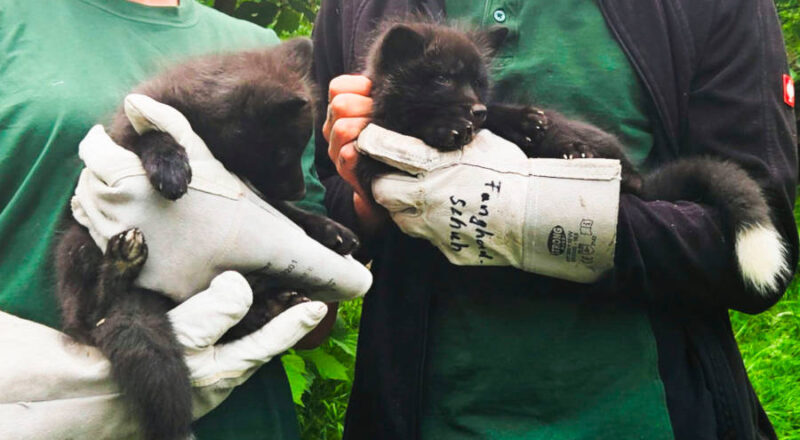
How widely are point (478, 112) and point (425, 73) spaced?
32 centimetres

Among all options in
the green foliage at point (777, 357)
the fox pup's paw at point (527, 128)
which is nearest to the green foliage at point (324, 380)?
the fox pup's paw at point (527, 128)

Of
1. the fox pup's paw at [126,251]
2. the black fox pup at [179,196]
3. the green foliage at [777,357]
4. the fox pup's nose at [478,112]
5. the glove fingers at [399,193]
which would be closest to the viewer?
the black fox pup at [179,196]

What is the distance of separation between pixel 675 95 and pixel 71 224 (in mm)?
2025

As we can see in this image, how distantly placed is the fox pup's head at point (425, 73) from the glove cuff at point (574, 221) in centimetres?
47

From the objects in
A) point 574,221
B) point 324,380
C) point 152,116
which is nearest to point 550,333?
point 574,221

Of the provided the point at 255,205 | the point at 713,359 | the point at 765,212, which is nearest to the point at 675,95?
the point at 765,212

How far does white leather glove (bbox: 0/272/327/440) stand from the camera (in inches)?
86.0

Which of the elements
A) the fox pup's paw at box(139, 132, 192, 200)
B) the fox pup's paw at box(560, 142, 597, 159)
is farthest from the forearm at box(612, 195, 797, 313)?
the fox pup's paw at box(139, 132, 192, 200)

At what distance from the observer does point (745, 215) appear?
2475 mm

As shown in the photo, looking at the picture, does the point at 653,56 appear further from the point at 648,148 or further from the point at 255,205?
the point at 255,205

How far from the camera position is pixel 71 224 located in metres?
2.57

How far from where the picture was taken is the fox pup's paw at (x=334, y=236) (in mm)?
2811

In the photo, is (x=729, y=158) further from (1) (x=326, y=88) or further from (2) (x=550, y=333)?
(1) (x=326, y=88)

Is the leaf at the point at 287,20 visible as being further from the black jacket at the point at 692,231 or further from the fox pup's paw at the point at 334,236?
the black jacket at the point at 692,231
